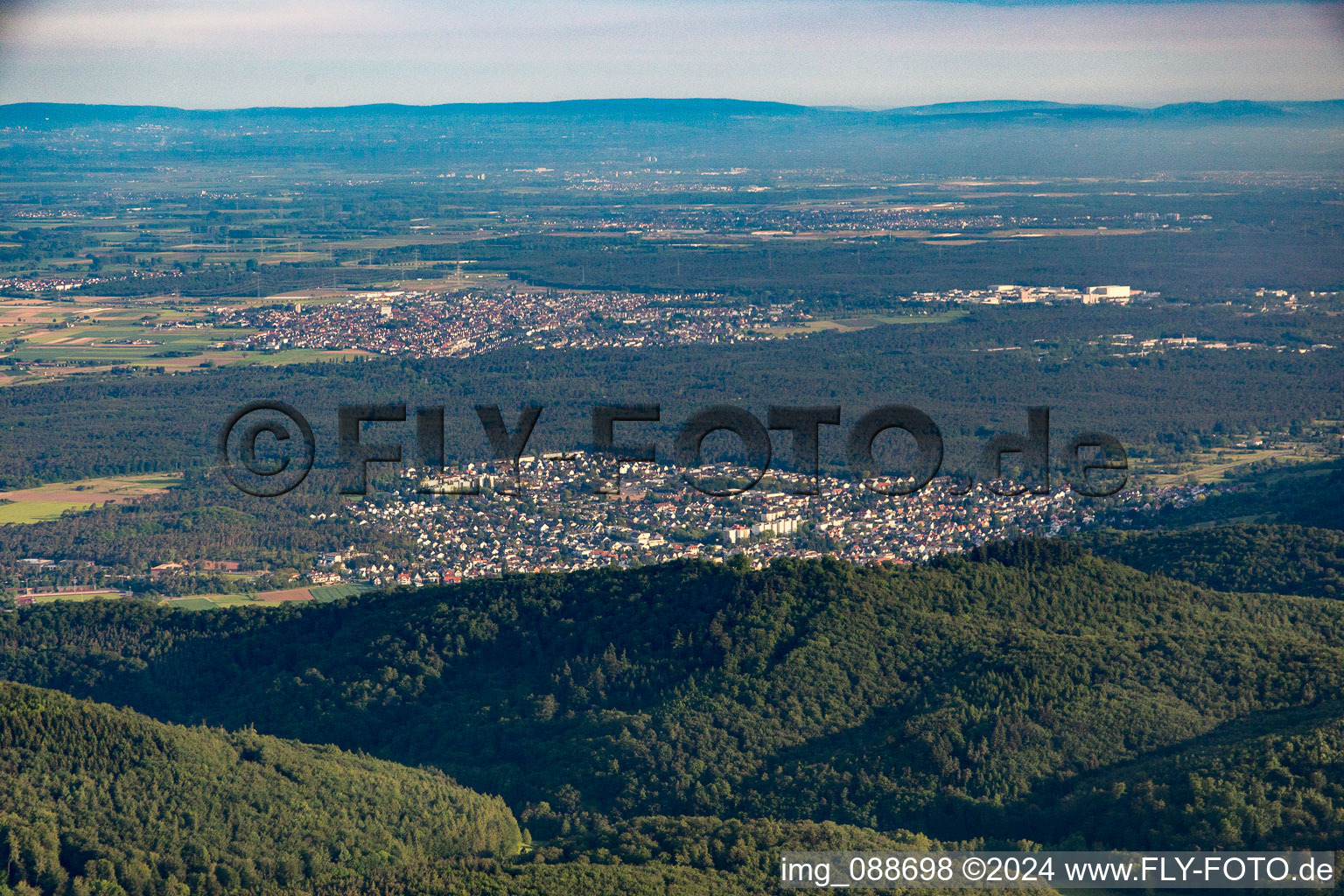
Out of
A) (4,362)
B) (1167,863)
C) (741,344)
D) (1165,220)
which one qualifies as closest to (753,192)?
(1165,220)

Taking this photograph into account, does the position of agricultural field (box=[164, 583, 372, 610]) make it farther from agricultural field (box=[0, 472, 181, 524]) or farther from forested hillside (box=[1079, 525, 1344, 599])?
forested hillside (box=[1079, 525, 1344, 599])

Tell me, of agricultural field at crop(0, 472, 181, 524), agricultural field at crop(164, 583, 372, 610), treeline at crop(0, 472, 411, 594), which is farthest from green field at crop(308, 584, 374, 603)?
agricultural field at crop(0, 472, 181, 524)

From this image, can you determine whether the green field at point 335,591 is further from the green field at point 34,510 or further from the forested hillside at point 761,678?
the green field at point 34,510

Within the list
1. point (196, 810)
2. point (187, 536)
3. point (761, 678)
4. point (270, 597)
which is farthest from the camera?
point (187, 536)

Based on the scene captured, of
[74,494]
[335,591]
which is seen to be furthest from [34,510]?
[335,591]

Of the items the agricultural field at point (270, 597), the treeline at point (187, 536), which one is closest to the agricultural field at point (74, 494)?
the treeline at point (187, 536)

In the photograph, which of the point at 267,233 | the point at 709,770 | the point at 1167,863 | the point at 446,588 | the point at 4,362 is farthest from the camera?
the point at 267,233

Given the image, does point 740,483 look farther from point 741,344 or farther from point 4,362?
point 4,362

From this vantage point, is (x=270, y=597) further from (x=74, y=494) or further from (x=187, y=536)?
(x=74, y=494)
